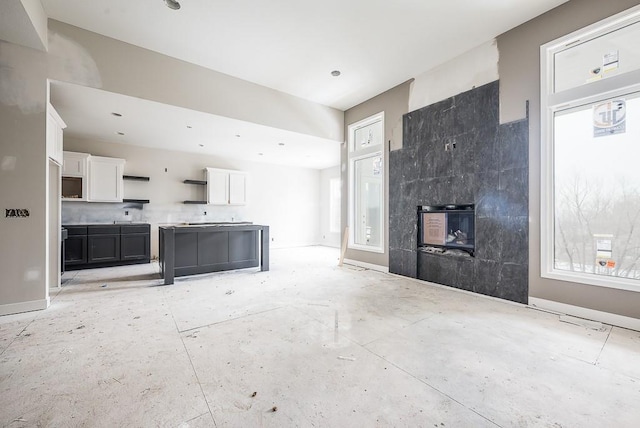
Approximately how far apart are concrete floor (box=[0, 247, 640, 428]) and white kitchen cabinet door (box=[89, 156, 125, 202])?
342cm

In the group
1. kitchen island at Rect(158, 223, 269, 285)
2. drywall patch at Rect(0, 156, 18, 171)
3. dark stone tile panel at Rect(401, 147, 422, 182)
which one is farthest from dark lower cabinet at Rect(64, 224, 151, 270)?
dark stone tile panel at Rect(401, 147, 422, 182)

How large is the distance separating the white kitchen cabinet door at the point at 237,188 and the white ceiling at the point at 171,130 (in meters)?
0.61

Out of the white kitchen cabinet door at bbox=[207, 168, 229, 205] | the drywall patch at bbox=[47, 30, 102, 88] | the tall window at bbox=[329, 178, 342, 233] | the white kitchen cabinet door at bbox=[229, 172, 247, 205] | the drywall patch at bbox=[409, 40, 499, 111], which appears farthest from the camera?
the tall window at bbox=[329, 178, 342, 233]

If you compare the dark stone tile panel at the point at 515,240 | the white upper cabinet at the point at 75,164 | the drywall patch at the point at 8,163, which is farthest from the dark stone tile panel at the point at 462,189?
the white upper cabinet at the point at 75,164

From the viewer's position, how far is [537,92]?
3299 millimetres

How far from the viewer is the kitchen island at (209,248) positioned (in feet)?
14.6

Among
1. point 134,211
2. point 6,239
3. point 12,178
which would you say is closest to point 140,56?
point 12,178

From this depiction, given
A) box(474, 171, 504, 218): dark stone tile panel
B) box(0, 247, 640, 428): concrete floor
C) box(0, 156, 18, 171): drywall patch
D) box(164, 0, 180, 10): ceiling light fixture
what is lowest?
box(0, 247, 640, 428): concrete floor

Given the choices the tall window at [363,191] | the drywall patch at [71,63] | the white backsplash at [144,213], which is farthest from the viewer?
the white backsplash at [144,213]

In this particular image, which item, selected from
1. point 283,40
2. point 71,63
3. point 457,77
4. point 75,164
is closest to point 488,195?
point 457,77

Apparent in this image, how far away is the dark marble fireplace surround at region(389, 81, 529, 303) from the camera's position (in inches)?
137

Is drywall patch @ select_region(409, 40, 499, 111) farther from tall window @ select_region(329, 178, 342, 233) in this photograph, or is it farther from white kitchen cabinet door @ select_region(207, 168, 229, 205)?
white kitchen cabinet door @ select_region(207, 168, 229, 205)

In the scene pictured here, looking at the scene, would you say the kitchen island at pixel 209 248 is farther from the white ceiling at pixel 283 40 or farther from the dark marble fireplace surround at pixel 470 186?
the dark marble fireplace surround at pixel 470 186

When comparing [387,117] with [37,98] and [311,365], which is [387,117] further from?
[37,98]
